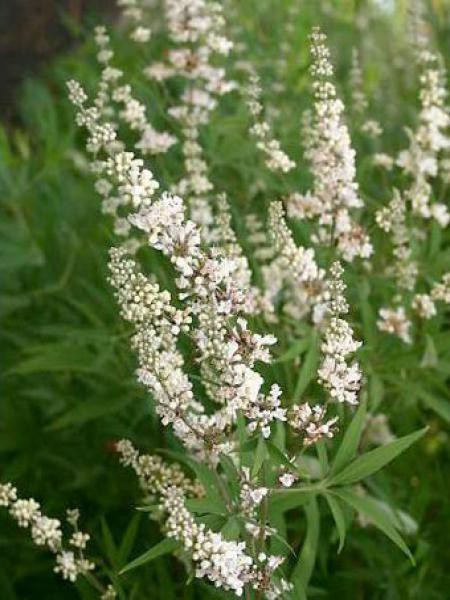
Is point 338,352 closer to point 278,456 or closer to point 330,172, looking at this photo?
point 278,456

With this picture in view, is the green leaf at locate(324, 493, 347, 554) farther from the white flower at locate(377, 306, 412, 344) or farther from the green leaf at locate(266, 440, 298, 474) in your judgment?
the white flower at locate(377, 306, 412, 344)

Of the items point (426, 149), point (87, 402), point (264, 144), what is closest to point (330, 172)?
point (264, 144)

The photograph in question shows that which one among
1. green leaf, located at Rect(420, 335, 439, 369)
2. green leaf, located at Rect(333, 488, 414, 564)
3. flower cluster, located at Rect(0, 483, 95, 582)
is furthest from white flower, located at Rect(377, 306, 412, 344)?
flower cluster, located at Rect(0, 483, 95, 582)

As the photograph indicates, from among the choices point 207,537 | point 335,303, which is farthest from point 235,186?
point 207,537

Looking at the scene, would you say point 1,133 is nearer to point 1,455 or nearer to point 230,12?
point 230,12

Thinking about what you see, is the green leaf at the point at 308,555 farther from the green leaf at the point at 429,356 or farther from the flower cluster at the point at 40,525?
the green leaf at the point at 429,356

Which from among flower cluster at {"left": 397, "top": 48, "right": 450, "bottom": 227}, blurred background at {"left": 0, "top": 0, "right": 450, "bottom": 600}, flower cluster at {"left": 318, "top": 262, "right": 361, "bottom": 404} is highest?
flower cluster at {"left": 397, "top": 48, "right": 450, "bottom": 227}
